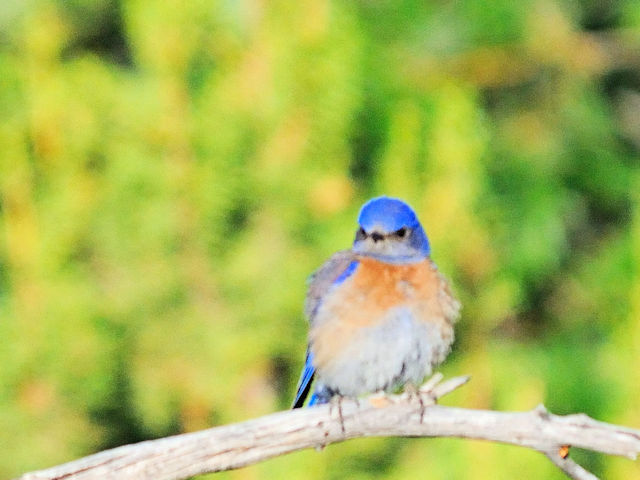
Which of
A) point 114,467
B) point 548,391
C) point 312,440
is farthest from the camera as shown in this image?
point 548,391

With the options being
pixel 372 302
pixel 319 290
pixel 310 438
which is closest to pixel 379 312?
pixel 372 302

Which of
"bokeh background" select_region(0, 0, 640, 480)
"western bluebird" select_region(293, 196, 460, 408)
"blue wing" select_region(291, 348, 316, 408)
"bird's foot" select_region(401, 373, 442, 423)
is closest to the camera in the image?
"bird's foot" select_region(401, 373, 442, 423)

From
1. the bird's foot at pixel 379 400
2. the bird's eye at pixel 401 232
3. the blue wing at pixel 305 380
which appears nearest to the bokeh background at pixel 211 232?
the blue wing at pixel 305 380

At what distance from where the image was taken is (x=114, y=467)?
3.26 metres

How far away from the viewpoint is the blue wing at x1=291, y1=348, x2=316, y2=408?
14.5 ft

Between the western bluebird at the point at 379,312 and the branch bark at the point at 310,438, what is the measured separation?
641 millimetres

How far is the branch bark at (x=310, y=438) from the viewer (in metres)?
3.28

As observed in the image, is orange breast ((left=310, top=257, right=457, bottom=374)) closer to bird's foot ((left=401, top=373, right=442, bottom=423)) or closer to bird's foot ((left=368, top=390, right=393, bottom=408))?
bird's foot ((left=368, top=390, right=393, bottom=408))

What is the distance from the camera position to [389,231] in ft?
14.6

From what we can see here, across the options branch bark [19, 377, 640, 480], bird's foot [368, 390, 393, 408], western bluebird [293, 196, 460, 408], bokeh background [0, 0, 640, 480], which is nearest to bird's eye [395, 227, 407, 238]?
western bluebird [293, 196, 460, 408]

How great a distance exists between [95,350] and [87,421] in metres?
0.33

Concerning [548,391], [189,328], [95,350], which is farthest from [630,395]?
[95,350]

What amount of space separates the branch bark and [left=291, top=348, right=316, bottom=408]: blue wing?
845 mm

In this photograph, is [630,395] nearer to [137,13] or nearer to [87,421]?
[87,421]
